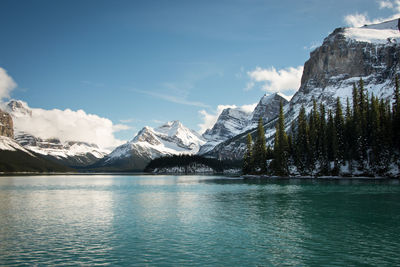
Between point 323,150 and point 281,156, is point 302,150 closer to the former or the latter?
point 281,156

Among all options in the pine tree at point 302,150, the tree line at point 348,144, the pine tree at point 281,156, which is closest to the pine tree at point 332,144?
the tree line at point 348,144

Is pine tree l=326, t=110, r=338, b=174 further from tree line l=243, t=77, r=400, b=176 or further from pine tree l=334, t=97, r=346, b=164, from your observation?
pine tree l=334, t=97, r=346, b=164

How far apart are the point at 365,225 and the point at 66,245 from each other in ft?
106

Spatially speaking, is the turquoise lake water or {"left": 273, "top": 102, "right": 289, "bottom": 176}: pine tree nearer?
the turquoise lake water

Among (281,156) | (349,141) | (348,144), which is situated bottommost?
(281,156)

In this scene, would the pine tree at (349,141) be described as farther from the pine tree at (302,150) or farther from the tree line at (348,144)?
the pine tree at (302,150)

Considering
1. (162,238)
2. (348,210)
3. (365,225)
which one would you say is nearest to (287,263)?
(162,238)

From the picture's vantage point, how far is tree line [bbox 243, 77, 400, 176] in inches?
5295

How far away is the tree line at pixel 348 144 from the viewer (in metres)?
134

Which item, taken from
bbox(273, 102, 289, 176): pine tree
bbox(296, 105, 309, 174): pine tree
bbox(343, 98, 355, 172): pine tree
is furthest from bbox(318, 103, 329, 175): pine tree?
bbox(273, 102, 289, 176): pine tree

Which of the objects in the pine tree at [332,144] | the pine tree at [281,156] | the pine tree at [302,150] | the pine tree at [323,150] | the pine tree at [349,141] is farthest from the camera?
the pine tree at [281,156]

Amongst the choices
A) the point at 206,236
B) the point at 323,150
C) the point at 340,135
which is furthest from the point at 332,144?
the point at 206,236

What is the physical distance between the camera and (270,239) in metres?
31.1

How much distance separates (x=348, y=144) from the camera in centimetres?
14700
